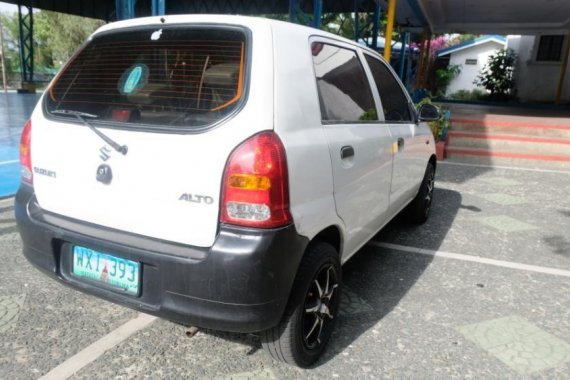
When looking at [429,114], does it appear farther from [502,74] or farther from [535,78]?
[502,74]

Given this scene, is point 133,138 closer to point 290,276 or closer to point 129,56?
point 129,56

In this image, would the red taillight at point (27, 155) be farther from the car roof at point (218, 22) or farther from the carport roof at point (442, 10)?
the carport roof at point (442, 10)

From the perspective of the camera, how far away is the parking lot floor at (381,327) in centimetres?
233

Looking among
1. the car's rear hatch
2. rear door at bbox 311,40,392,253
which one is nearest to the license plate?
the car's rear hatch

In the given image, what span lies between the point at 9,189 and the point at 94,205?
3841mm

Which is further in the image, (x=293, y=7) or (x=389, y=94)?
(x=293, y=7)

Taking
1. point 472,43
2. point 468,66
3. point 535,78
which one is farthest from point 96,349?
point 468,66

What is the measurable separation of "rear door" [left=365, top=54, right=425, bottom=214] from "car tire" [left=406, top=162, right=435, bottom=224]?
44 cm

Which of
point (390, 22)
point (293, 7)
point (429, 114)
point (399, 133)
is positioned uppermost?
point (293, 7)

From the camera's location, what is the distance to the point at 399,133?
11.2 ft

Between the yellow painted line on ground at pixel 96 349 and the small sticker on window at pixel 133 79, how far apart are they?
4.57 ft

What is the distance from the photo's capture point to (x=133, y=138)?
1.99 meters

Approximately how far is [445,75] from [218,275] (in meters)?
29.0

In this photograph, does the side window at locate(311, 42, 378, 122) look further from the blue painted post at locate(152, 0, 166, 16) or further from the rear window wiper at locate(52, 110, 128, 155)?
the blue painted post at locate(152, 0, 166, 16)
